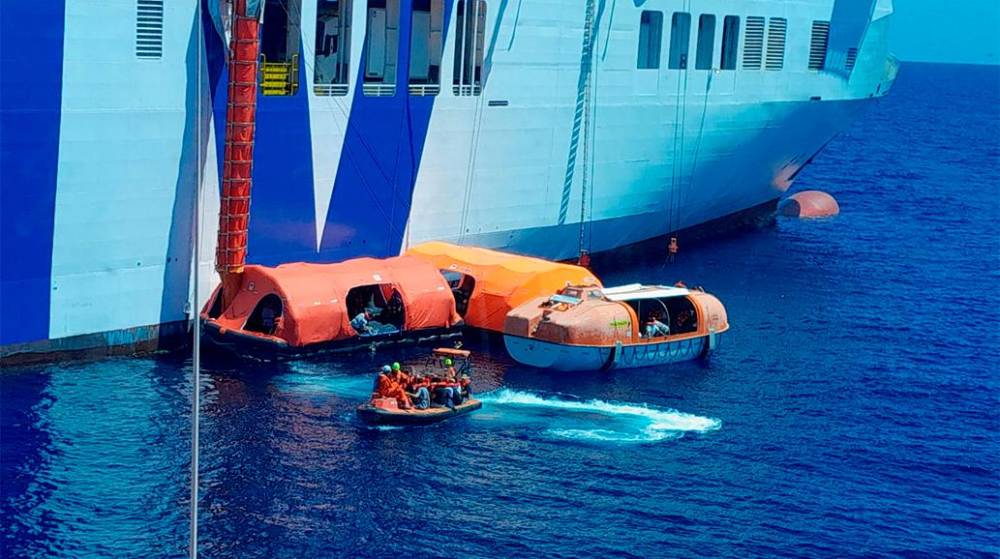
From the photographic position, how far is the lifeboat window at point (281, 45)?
1812 inches

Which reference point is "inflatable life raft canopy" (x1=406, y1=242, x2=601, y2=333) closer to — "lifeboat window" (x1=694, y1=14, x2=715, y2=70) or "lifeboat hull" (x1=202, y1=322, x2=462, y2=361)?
"lifeboat hull" (x1=202, y1=322, x2=462, y2=361)

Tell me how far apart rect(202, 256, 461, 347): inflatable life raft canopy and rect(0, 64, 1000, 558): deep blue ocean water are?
1265 mm

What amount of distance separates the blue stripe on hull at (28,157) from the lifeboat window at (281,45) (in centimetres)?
758

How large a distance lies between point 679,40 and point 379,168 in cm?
1736

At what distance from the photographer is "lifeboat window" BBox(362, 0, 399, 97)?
49.2 m

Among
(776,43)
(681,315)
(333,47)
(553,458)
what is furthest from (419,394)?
(776,43)

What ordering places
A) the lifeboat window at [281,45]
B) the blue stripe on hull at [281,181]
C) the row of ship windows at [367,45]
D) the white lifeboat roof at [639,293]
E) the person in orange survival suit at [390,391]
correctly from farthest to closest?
1. the white lifeboat roof at [639,293]
2. the blue stripe on hull at [281,181]
3. the lifeboat window at [281,45]
4. the row of ship windows at [367,45]
5. the person in orange survival suit at [390,391]

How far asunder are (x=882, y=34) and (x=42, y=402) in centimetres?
4955

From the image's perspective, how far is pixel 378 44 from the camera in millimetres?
49562

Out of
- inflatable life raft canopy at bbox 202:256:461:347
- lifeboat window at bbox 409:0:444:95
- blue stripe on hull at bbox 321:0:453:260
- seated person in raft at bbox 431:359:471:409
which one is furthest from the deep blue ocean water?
lifeboat window at bbox 409:0:444:95

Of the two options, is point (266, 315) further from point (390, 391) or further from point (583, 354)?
point (583, 354)

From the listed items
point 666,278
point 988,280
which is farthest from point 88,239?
point 988,280

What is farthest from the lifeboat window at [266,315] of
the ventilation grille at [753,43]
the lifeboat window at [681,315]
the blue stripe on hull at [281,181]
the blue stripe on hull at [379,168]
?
the ventilation grille at [753,43]

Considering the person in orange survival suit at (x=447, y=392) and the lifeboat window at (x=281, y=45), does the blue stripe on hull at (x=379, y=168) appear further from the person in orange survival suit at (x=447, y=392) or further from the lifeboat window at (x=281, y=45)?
the person in orange survival suit at (x=447, y=392)
